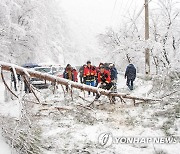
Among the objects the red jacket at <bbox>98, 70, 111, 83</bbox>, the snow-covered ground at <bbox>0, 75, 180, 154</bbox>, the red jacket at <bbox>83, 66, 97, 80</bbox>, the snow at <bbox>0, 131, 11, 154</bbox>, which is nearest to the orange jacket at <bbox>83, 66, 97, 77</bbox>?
the red jacket at <bbox>83, 66, 97, 80</bbox>

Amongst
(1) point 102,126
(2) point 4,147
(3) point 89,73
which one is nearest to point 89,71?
(3) point 89,73

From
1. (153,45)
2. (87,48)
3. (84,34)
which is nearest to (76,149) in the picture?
(153,45)

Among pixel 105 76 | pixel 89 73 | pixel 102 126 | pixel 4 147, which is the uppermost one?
pixel 89 73

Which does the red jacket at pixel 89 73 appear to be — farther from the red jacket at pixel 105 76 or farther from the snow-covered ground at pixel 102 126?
the snow-covered ground at pixel 102 126

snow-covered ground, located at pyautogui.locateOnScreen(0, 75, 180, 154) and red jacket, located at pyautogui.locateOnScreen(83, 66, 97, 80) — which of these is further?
red jacket, located at pyautogui.locateOnScreen(83, 66, 97, 80)

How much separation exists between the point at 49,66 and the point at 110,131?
38.0 feet

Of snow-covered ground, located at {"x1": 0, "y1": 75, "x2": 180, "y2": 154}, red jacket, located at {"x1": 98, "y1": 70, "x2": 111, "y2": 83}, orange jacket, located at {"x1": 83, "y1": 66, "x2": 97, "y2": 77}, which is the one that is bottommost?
snow-covered ground, located at {"x1": 0, "y1": 75, "x2": 180, "y2": 154}

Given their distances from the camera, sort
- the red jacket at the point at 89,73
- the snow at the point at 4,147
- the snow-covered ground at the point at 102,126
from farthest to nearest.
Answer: the red jacket at the point at 89,73
the snow-covered ground at the point at 102,126
the snow at the point at 4,147

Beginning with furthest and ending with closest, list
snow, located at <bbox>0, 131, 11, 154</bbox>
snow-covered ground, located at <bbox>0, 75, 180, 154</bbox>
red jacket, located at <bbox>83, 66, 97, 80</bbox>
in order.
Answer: red jacket, located at <bbox>83, 66, 97, 80</bbox> < snow-covered ground, located at <bbox>0, 75, 180, 154</bbox> < snow, located at <bbox>0, 131, 11, 154</bbox>

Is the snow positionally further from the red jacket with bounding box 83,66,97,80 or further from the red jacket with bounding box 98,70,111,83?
the red jacket with bounding box 83,66,97,80

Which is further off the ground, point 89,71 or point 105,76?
point 89,71

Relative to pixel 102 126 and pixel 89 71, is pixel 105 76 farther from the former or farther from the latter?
pixel 102 126

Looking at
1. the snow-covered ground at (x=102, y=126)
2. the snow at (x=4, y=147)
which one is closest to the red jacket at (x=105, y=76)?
the snow-covered ground at (x=102, y=126)

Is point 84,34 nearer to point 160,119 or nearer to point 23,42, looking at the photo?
point 23,42
